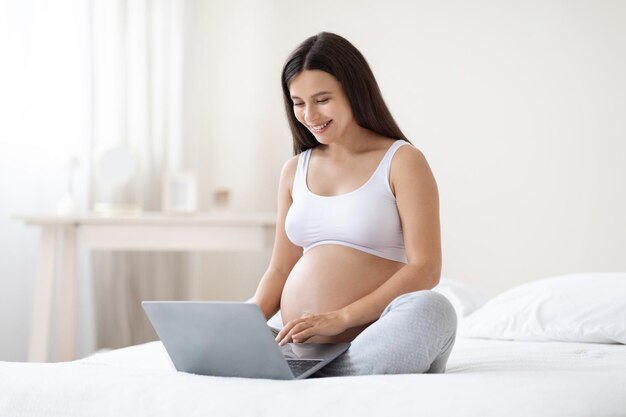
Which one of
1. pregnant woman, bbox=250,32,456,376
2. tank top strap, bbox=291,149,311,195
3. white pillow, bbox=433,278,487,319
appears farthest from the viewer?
white pillow, bbox=433,278,487,319

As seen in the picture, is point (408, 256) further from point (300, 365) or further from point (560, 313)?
point (560, 313)

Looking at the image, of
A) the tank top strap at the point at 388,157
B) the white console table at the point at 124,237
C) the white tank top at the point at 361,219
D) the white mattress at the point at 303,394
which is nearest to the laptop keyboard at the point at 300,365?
the white mattress at the point at 303,394

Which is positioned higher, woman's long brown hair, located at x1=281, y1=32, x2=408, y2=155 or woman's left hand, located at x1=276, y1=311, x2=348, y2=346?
woman's long brown hair, located at x1=281, y1=32, x2=408, y2=155

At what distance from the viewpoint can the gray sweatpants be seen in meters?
1.26

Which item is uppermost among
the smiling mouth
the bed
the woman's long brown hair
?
the woman's long brown hair

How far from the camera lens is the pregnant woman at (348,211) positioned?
4.84ft

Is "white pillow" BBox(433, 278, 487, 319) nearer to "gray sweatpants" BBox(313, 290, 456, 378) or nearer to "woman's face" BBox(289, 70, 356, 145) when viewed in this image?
"woman's face" BBox(289, 70, 356, 145)

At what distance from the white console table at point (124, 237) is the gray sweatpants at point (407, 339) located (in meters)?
1.71

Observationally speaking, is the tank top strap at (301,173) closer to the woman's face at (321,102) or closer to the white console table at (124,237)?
the woman's face at (321,102)

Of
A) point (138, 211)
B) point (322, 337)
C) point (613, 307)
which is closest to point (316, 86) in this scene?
point (322, 337)

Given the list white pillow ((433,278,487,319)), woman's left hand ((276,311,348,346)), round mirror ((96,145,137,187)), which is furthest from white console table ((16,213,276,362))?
woman's left hand ((276,311,348,346))

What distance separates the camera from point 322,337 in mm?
1466

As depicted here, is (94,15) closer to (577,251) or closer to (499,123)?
(499,123)

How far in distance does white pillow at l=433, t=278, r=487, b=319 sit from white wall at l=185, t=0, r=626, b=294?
0.42 metres
